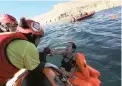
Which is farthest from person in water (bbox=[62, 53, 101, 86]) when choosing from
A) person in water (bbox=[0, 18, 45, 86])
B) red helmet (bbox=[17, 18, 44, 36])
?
person in water (bbox=[0, 18, 45, 86])

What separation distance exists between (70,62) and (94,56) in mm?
3687

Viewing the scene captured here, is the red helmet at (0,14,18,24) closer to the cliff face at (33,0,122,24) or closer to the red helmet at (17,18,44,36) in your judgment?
the red helmet at (17,18,44,36)

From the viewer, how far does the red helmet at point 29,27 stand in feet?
11.4

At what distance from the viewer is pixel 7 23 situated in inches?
133

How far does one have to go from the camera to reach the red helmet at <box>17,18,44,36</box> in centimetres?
346

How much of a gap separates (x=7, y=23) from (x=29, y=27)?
1.04 feet

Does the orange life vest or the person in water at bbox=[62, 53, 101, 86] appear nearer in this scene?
the orange life vest

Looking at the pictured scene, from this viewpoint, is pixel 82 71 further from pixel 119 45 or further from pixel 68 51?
pixel 119 45

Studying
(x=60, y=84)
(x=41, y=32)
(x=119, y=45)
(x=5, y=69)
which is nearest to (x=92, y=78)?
(x=60, y=84)

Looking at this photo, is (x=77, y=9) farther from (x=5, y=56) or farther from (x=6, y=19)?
(x=5, y=56)

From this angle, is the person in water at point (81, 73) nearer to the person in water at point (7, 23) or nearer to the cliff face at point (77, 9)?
the person in water at point (7, 23)

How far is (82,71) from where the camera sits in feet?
20.0

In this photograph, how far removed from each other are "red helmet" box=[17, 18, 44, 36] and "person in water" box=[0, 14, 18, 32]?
11 centimetres

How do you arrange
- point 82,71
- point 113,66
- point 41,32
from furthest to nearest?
1. point 113,66
2. point 82,71
3. point 41,32
